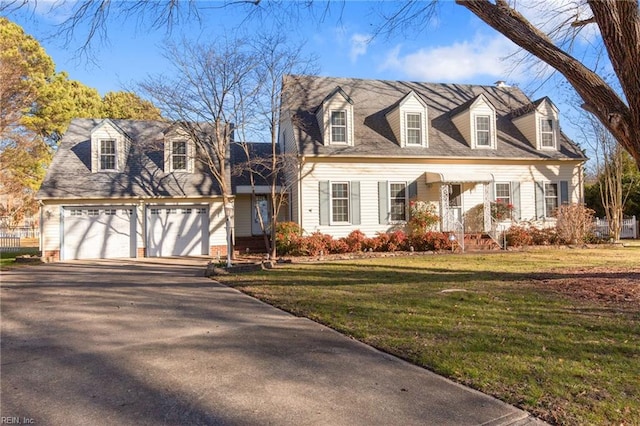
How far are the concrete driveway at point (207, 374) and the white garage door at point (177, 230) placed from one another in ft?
33.1

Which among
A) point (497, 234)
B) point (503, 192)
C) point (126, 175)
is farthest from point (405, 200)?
point (126, 175)

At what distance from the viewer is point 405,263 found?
43.3 feet

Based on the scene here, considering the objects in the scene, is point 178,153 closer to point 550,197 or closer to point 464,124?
point 464,124

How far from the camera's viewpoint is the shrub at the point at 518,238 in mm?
17188

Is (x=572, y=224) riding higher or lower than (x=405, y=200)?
lower

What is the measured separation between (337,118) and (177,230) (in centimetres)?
827

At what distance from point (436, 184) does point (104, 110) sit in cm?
2821

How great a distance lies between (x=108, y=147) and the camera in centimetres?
1823

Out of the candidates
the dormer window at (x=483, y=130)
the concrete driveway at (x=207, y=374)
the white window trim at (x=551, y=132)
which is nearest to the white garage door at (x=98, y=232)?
the concrete driveway at (x=207, y=374)

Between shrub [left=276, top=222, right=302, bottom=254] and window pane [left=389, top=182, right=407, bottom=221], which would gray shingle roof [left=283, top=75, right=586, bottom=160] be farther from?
shrub [left=276, top=222, right=302, bottom=254]

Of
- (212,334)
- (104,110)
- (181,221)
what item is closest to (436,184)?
(181,221)

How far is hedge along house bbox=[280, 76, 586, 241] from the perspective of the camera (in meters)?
17.3

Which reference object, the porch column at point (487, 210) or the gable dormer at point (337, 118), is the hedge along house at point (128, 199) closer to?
the gable dormer at point (337, 118)

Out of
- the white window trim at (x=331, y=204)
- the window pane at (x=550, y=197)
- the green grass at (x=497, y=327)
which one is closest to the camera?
the green grass at (x=497, y=327)
